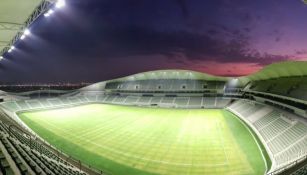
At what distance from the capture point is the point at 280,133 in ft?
64.8

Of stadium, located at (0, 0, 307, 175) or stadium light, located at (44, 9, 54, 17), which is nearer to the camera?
stadium, located at (0, 0, 307, 175)

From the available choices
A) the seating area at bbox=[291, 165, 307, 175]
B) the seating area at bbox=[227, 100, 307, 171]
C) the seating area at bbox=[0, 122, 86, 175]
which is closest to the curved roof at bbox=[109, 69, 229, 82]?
the seating area at bbox=[227, 100, 307, 171]

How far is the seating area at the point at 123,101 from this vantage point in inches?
1833

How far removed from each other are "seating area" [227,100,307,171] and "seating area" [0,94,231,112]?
19.9 m

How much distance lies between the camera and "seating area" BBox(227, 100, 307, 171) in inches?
601

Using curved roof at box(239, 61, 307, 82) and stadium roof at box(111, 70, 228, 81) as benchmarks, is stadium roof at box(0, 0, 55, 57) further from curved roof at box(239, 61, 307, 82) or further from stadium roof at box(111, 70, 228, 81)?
stadium roof at box(111, 70, 228, 81)

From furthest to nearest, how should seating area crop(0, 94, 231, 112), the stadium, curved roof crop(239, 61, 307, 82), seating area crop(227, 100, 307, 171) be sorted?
seating area crop(0, 94, 231, 112)
curved roof crop(239, 61, 307, 82)
seating area crop(227, 100, 307, 171)
the stadium

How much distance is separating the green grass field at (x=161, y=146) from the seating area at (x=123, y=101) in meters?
17.1

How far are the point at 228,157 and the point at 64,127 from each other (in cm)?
2072

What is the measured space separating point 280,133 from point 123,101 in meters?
42.8

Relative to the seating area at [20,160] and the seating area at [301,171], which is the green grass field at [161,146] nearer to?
the seating area at [301,171]

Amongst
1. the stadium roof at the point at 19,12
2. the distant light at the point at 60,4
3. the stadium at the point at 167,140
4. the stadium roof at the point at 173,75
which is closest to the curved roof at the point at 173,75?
the stadium roof at the point at 173,75

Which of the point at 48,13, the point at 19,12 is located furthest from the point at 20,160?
the point at 48,13

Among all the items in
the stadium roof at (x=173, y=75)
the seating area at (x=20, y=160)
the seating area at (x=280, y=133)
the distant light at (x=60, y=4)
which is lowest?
the seating area at (x=280, y=133)
